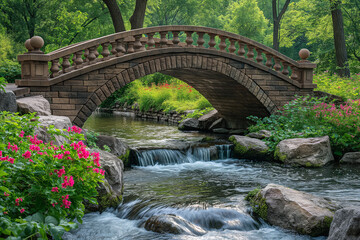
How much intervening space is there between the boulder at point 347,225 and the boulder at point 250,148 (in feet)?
22.0

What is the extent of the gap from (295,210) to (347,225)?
169 centimetres

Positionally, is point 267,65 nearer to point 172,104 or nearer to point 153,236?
point 172,104

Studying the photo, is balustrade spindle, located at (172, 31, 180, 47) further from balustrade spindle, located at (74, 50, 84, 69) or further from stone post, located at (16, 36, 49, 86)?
stone post, located at (16, 36, 49, 86)

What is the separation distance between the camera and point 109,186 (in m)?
7.27

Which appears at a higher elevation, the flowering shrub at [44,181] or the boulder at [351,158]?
the flowering shrub at [44,181]

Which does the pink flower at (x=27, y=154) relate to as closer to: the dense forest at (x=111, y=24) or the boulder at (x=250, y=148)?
the boulder at (x=250, y=148)

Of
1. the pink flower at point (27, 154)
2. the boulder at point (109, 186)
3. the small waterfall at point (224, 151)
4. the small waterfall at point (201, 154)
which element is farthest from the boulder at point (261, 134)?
the pink flower at point (27, 154)

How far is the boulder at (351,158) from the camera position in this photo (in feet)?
35.9

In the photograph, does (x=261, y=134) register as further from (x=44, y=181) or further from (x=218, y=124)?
(x=44, y=181)

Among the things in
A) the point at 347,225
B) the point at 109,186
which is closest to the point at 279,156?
the point at 109,186

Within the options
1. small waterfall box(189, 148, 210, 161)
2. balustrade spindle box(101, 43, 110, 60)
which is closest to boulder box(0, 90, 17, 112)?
balustrade spindle box(101, 43, 110, 60)

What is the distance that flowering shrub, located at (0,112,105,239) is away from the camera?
4.07 metres

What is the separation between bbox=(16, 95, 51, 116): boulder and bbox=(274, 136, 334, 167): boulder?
5957 mm

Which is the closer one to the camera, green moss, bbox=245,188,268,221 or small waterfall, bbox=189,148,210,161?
green moss, bbox=245,188,268,221
